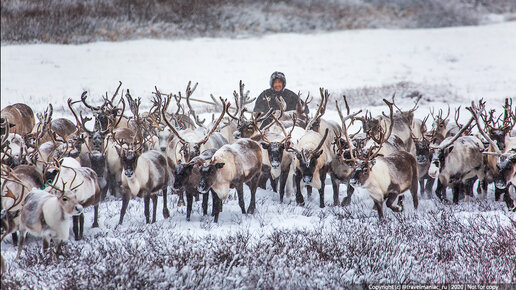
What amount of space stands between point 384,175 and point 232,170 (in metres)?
2.46

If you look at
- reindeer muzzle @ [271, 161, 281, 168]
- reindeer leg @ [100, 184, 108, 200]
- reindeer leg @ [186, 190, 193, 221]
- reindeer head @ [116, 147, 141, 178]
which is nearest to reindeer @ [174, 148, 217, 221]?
reindeer leg @ [186, 190, 193, 221]

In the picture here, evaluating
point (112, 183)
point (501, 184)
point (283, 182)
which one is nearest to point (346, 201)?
point (283, 182)

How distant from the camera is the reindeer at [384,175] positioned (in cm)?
786

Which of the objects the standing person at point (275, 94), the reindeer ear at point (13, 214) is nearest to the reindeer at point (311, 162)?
the standing person at point (275, 94)

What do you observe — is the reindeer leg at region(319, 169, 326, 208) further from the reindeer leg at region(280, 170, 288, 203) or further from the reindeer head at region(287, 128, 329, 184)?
the reindeer leg at region(280, 170, 288, 203)

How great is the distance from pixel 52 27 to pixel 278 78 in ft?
81.9

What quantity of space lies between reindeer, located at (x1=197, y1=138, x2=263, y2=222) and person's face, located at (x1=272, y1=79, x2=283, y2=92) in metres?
3.84

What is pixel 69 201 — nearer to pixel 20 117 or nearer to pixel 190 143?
pixel 190 143

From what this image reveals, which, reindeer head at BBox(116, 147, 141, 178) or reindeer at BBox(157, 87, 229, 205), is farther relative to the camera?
reindeer at BBox(157, 87, 229, 205)

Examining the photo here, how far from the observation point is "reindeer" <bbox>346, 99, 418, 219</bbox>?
310 inches

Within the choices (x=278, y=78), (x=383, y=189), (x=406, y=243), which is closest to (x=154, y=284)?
(x=406, y=243)

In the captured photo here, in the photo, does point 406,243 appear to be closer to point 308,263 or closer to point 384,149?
point 308,263

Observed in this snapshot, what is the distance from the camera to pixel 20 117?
12539 millimetres

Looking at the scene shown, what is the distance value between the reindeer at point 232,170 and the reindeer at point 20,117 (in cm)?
629
